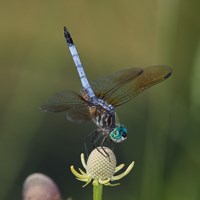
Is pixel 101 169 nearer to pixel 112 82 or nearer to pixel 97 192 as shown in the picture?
pixel 97 192

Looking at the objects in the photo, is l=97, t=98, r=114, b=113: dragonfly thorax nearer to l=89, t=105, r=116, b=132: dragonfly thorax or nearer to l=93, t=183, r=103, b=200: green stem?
l=89, t=105, r=116, b=132: dragonfly thorax

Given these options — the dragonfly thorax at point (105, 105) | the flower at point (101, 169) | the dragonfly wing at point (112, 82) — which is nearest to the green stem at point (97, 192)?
the flower at point (101, 169)

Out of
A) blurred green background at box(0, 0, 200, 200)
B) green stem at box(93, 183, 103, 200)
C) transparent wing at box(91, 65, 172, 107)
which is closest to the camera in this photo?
green stem at box(93, 183, 103, 200)

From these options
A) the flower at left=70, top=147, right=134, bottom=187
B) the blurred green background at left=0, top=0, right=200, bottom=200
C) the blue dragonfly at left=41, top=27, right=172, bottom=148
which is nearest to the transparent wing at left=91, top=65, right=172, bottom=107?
the blue dragonfly at left=41, top=27, right=172, bottom=148

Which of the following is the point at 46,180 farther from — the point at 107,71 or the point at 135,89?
the point at 107,71

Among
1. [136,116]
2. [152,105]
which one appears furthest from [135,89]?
[136,116]

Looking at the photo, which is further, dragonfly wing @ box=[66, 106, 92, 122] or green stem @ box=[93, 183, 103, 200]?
dragonfly wing @ box=[66, 106, 92, 122]

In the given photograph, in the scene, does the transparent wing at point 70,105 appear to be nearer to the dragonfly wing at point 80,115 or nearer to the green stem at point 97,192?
the dragonfly wing at point 80,115

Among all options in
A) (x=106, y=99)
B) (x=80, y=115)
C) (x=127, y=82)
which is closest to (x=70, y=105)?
(x=80, y=115)
